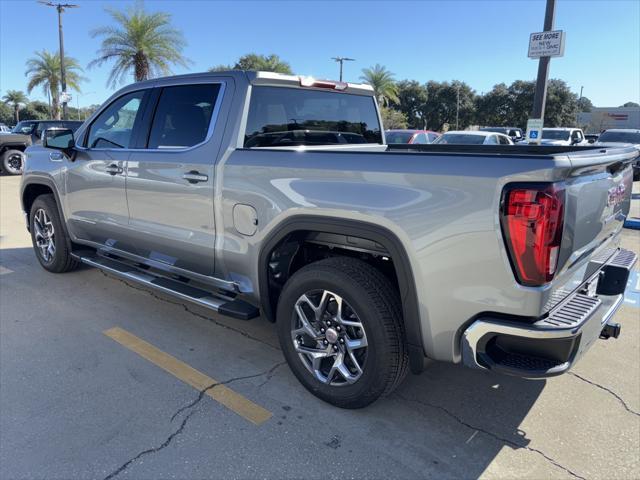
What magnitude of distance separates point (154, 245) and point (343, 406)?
2.02 m

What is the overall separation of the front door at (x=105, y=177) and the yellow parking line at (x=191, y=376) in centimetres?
84

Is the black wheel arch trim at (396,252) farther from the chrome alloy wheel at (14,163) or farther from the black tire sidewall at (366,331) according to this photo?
the chrome alloy wheel at (14,163)

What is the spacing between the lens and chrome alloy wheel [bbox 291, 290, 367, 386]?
9.16 ft

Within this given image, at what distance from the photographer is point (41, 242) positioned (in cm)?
543

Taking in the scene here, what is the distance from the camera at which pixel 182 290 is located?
3.62m

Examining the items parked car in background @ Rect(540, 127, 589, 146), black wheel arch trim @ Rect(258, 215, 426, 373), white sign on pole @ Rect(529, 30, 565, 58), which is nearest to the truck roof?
black wheel arch trim @ Rect(258, 215, 426, 373)

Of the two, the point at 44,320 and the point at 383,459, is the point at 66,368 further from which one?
the point at 383,459

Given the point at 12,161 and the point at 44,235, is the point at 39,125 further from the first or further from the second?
the point at 44,235

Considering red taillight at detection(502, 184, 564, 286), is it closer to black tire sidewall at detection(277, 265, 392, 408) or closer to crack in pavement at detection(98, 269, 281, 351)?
black tire sidewall at detection(277, 265, 392, 408)

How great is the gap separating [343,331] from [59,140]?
3396 millimetres

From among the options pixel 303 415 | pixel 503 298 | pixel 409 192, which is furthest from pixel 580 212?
pixel 303 415

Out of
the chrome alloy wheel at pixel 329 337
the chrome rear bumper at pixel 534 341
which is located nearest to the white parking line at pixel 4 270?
the chrome alloy wheel at pixel 329 337

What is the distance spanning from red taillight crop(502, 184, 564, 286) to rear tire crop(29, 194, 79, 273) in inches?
172

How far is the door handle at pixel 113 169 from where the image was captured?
406 centimetres
